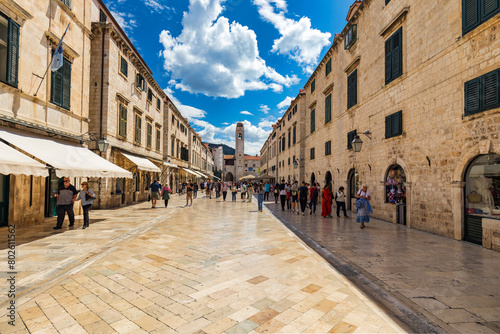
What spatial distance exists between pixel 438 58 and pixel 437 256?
610 cm

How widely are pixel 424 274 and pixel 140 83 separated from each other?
62.9 feet

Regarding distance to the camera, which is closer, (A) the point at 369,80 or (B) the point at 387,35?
(B) the point at 387,35

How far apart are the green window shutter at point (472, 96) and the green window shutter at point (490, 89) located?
0.50 feet

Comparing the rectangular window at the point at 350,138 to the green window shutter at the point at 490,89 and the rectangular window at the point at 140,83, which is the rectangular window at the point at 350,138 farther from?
the rectangular window at the point at 140,83

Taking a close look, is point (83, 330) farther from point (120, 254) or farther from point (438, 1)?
point (438, 1)

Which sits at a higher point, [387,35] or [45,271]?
[387,35]

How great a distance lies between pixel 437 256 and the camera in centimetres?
557

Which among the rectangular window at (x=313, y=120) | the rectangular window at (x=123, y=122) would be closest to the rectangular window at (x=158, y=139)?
the rectangular window at (x=123, y=122)

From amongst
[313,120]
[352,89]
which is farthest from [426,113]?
[313,120]

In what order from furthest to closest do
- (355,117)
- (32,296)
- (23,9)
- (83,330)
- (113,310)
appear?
(355,117) < (23,9) < (32,296) < (113,310) < (83,330)

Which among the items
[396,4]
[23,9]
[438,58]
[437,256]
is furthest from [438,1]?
[23,9]

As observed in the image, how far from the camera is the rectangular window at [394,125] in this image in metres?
9.85

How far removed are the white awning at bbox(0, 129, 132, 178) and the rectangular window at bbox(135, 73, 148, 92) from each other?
905cm

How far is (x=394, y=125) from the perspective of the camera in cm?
1023
